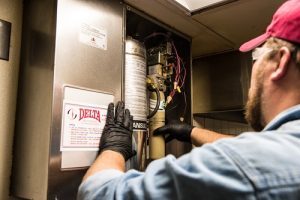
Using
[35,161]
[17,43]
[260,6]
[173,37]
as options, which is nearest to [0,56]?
[17,43]

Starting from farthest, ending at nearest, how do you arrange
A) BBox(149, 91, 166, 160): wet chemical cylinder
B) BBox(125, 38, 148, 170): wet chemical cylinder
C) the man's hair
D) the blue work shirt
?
BBox(149, 91, 166, 160): wet chemical cylinder
BBox(125, 38, 148, 170): wet chemical cylinder
the man's hair
the blue work shirt

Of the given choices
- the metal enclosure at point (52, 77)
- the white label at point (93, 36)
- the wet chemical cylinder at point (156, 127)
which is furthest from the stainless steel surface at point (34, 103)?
the wet chemical cylinder at point (156, 127)

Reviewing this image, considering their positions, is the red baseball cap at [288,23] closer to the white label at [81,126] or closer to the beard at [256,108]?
the beard at [256,108]

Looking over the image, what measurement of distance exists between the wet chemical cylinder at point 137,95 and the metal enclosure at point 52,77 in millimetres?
81

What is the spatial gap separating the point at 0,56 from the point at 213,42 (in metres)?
1.21

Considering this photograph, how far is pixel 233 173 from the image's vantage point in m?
0.53

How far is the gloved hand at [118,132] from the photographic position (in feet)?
3.42

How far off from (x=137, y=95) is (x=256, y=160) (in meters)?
0.79

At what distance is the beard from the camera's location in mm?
849

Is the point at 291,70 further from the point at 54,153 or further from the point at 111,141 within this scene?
the point at 54,153

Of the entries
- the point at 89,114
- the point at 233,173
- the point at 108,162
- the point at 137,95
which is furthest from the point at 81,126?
the point at 233,173

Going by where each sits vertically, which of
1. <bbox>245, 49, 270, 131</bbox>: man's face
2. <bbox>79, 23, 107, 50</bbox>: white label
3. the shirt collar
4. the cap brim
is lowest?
the shirt collar

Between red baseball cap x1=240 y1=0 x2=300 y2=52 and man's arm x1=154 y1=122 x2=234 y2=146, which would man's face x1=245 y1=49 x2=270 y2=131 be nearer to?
red baseball cap x1=240 y1=0 x2=300 y2=52

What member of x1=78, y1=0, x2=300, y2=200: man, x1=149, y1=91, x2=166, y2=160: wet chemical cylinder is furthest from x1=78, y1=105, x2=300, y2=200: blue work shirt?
x1=149, y1=91, x2=166, y2=160: wet chemical cylinder
